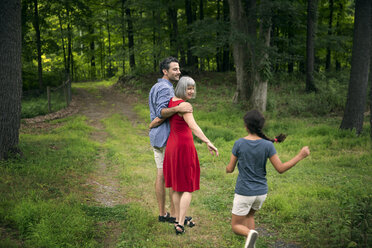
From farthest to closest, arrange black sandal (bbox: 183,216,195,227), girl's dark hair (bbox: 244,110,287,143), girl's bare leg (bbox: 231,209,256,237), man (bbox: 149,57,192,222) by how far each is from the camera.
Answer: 1. black sandal (bbox: 183,216,195,227)
2. man (bbox: 149,57,192,222)
3. girl's bare leg (bbox: 231,209,256,237)
4. girl's dark hair (bbox: 244,110,287,143)

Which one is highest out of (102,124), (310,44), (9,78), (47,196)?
(310,44)

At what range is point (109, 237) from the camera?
158 inches

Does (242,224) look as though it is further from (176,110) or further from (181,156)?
(176,110)

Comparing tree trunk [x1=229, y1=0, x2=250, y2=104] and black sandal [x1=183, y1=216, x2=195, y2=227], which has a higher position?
tree trunk [x1=229, y1=0, x2=250, y2=104]

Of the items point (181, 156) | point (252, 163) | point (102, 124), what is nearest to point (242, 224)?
point (252, 163)

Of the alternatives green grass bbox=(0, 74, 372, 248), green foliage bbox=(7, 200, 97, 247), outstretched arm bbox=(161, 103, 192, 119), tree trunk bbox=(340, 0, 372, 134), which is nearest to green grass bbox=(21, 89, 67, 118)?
green grass bbox=(0, 74, 372, 248)

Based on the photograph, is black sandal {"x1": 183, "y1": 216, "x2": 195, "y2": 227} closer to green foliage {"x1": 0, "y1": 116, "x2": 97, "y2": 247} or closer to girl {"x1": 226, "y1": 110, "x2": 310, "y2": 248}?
girl {"x1": 226, "y1": 110, "x2": 310, "y2": 248}

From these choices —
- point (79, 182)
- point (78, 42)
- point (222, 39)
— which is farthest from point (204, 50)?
point (78, 42)

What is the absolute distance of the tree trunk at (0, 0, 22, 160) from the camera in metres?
6.47

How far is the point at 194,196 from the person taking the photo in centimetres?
570

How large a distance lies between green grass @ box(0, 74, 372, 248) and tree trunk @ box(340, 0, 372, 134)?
686 millimetres

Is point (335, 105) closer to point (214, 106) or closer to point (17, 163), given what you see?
point (214, 106)

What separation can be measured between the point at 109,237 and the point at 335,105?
1494cm

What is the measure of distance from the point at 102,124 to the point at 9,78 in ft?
23.2
